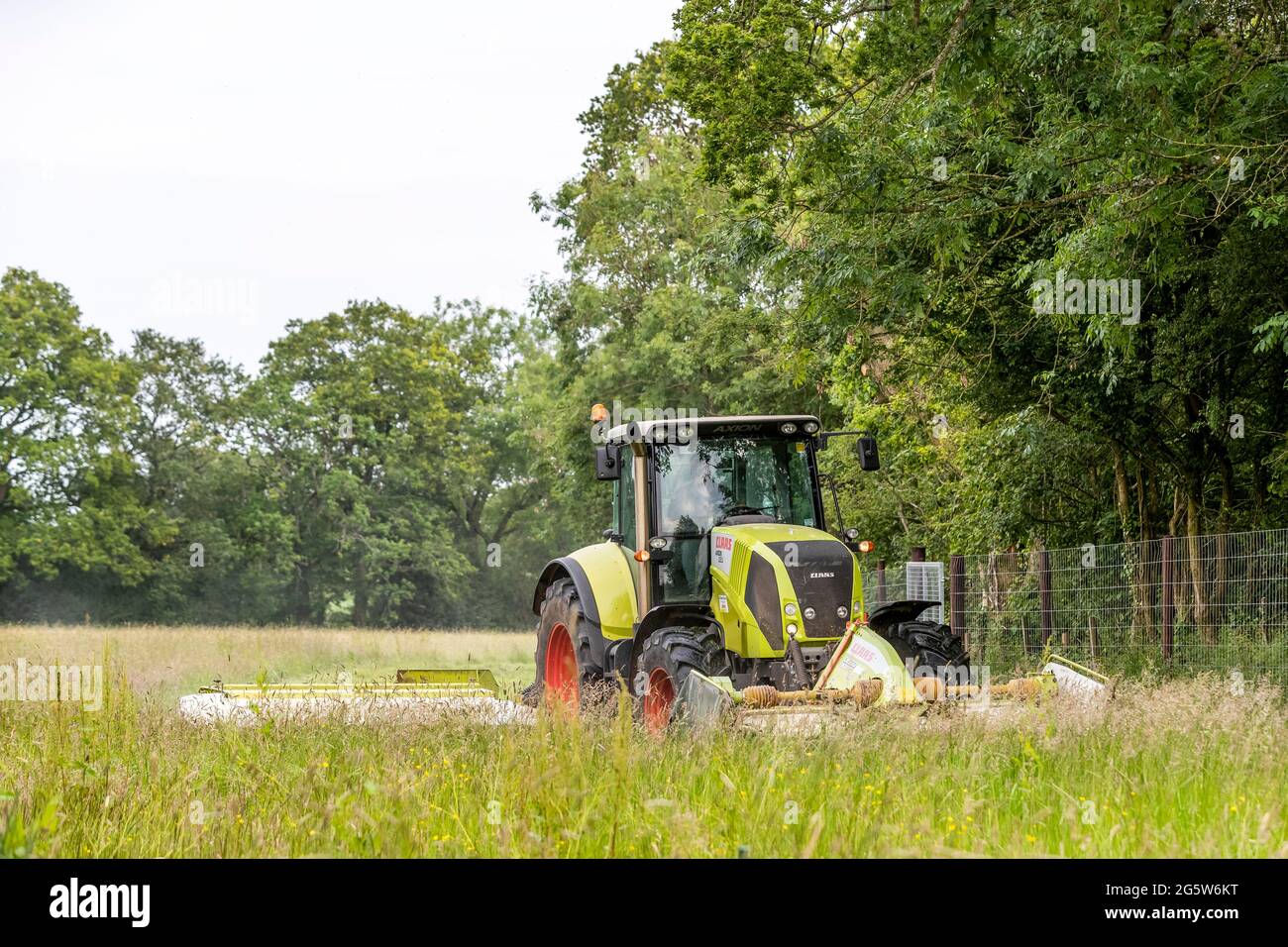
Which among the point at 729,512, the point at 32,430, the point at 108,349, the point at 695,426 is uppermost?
the point at 108,349

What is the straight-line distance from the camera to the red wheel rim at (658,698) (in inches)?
338

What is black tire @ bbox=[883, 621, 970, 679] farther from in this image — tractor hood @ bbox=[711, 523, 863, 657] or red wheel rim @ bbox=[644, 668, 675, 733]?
red wheel rim @ bbox=[644, 668, 675, 733]

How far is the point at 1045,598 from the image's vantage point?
13609mm

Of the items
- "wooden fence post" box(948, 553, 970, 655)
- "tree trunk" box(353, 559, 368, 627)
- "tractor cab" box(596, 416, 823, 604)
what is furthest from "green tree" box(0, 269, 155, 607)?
"tractor cab" box(596, 416, 823, 604)

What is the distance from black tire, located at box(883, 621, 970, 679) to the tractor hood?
0.35 m

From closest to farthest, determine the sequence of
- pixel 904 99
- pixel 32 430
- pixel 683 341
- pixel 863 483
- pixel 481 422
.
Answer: pixel 904 99 → pixel 863 483 → pixel 683 341 → pixel 32 430 → pixel 481 422

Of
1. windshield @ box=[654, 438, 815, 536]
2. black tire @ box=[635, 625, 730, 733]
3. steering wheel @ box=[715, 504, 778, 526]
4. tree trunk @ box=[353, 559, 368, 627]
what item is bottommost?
tree trunk @ box=[353, 559, 368, 627]

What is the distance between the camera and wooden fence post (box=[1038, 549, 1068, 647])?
13531 mm

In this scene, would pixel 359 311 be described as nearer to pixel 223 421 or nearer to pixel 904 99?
pixel 223 421

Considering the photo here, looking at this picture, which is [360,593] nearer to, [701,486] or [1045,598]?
[1045,598]

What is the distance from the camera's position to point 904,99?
37.9 feet

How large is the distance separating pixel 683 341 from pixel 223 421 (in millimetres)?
25425

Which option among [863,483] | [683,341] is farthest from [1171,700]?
[683,341]

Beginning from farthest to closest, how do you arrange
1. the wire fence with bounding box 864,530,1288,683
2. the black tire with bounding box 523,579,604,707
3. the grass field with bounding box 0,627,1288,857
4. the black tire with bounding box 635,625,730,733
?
the wire fence with bounding box 864,530,1288,683
the black tire with bounding box 523,579,604,707
the black tire with bounding box 635,625,730,733
the grass field with bounding box 0,627,1288,857
